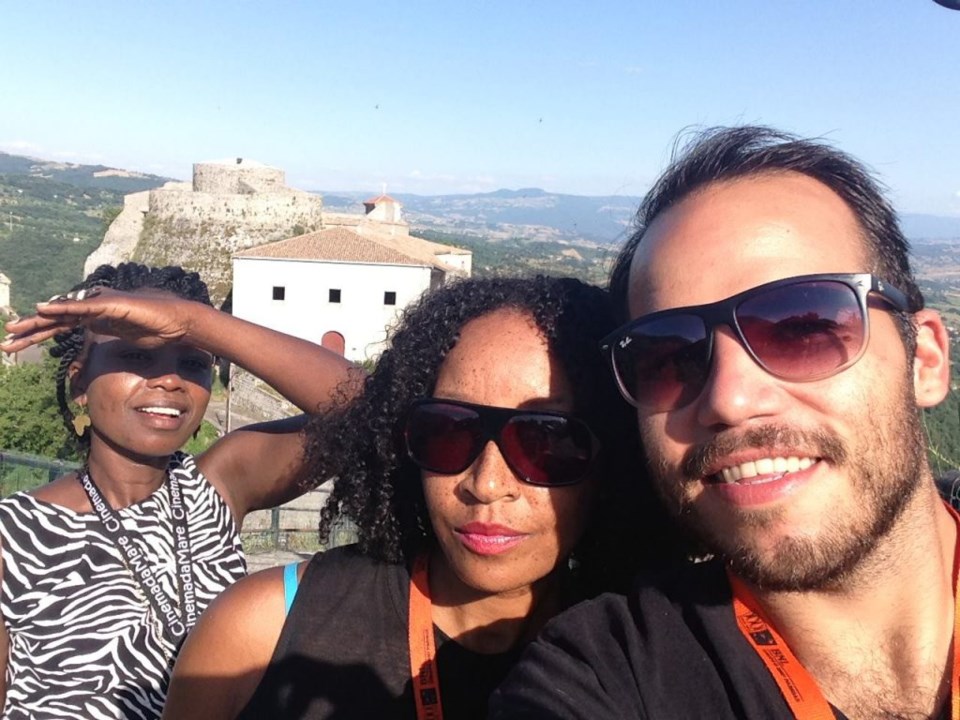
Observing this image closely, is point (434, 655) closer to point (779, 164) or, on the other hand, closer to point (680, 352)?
point (680, 352)

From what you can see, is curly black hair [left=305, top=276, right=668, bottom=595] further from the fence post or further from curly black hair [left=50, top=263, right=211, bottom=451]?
the fence post

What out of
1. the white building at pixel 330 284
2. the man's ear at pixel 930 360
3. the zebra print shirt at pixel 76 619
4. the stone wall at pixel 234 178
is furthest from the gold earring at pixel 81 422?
the stone wall at pixel 234 178

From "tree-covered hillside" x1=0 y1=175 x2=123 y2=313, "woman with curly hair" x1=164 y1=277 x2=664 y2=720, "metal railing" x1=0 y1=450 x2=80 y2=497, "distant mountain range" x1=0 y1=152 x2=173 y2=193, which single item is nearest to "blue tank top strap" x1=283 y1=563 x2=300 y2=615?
"woman with curly hair" x1=164 y1=277 x2=664 y2=720

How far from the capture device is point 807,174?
60.8 inches

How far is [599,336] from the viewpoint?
1.76m

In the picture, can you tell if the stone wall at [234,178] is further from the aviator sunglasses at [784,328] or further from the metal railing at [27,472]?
the aviator sunglasses at [784,328]

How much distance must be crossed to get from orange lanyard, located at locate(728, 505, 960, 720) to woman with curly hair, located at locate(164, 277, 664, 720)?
14.3 inches

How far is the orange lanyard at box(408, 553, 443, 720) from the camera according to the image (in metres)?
1.55

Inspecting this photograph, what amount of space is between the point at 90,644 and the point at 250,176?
3986 cm

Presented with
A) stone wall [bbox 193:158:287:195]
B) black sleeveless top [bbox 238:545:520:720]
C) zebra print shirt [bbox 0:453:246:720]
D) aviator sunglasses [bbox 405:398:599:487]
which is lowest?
zebra print shirt [bbox 0:453:246:720]

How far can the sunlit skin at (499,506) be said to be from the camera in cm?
160

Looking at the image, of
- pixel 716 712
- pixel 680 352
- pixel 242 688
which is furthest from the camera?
pixel 242 688

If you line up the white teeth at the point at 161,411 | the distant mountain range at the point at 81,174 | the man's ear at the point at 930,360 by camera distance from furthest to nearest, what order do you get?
1. the distant mountain range at the point at 81,174
2. the white teeth at the point at 161,411
3. the man's ear at the point at 930,360

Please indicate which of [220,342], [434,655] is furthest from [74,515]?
[434,655]
